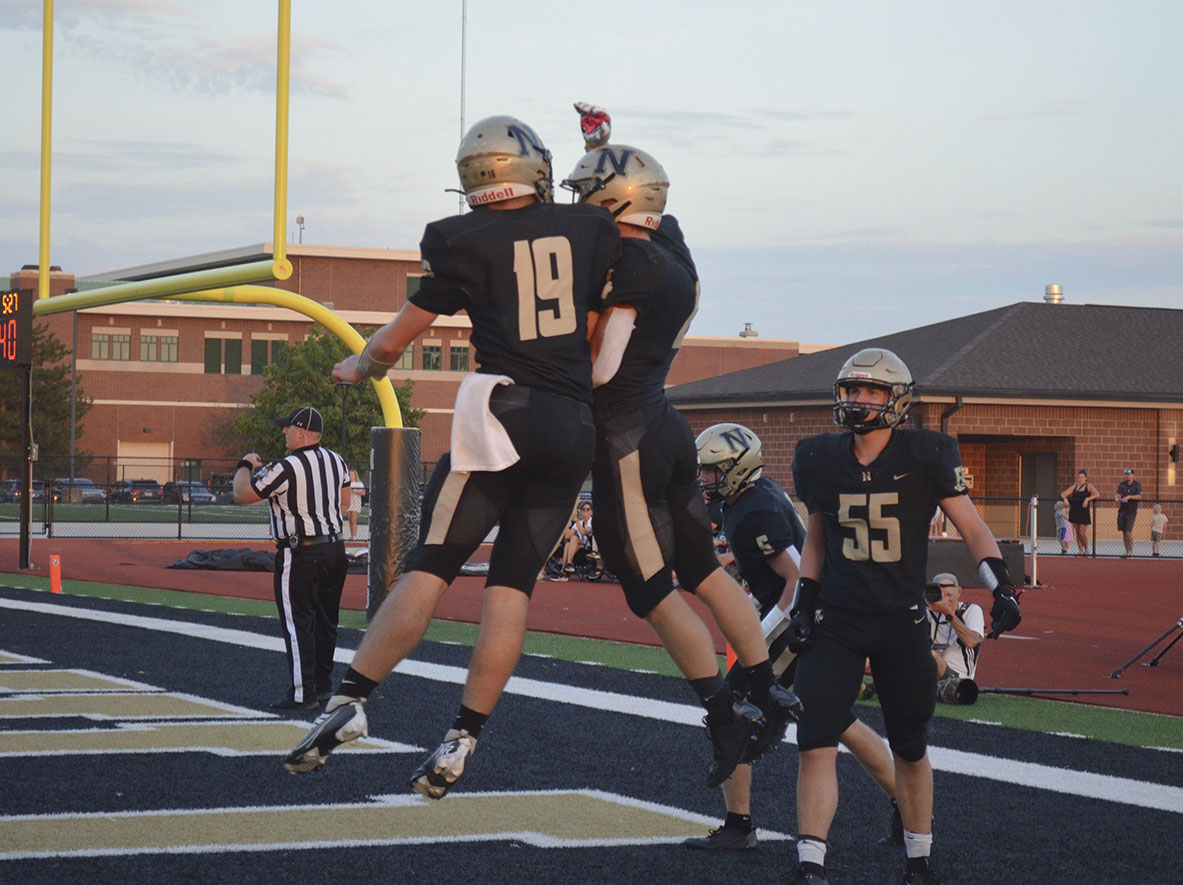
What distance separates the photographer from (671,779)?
690 centimetres

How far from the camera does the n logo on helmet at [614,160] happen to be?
15.9 ft

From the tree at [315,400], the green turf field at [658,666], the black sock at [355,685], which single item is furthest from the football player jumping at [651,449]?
the tree at [315,400]

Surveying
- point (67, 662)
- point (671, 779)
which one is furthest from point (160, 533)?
point (671, 779)

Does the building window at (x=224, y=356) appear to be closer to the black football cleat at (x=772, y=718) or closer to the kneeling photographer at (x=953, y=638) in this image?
the kneeling photographer at (x=953, y=638)

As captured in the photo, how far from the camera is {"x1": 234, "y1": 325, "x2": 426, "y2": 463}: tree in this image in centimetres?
5434

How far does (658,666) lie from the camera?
37.5ft

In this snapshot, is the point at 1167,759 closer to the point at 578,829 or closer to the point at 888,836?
the point at 888,836

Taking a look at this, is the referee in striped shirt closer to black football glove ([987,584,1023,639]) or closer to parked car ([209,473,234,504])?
black football glove ([987,584,1023,639])

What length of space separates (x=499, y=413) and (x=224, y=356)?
63242mm

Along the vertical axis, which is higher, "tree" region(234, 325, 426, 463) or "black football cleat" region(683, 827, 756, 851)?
"tree" region(234, 325, 426, 463)

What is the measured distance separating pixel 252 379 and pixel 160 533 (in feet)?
112

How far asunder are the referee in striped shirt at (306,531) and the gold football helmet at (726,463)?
386 centimetres

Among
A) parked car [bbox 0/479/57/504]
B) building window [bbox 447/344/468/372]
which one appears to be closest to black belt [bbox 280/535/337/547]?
parked car [bbox 0/479/57/504]

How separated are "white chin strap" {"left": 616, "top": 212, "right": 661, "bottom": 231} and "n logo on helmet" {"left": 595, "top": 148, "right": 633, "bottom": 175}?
14 centimetres
